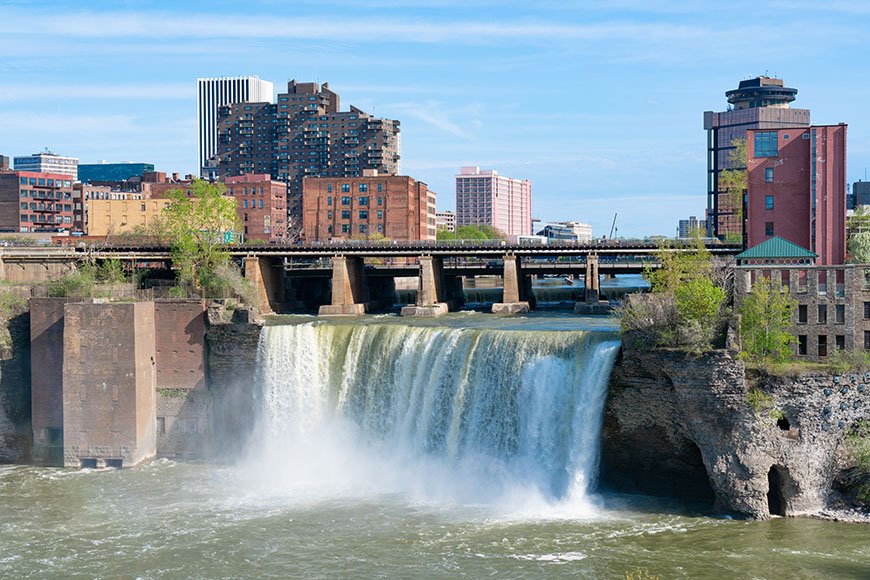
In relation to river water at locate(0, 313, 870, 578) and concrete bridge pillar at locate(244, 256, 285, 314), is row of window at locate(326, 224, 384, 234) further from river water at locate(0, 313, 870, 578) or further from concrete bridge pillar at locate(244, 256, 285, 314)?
river water at locate(0, 313, 870, 578)

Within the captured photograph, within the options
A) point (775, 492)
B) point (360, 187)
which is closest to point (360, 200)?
point (360, 187)

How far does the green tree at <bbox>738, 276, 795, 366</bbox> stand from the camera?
4069 cm

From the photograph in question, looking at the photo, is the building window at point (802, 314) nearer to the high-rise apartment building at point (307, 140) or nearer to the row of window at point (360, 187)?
the row of window at point (360, 187)

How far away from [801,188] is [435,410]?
25.4 m

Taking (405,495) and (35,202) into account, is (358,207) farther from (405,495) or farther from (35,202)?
(405,495)

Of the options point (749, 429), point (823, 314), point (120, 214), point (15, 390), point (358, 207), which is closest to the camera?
point (749, 429)

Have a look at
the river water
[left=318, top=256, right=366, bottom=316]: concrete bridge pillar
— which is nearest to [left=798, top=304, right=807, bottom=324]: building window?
the river water

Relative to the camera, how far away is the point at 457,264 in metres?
93.1

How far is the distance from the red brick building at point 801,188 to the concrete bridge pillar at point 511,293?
65.5ft

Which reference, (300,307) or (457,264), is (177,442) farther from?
(457,264)

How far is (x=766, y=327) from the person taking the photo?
4088 cm

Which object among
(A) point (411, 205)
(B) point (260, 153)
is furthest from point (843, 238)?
(B) point (260, 153)

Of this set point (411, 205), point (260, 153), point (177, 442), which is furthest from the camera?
point (260, 153)

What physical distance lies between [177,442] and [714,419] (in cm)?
2873
